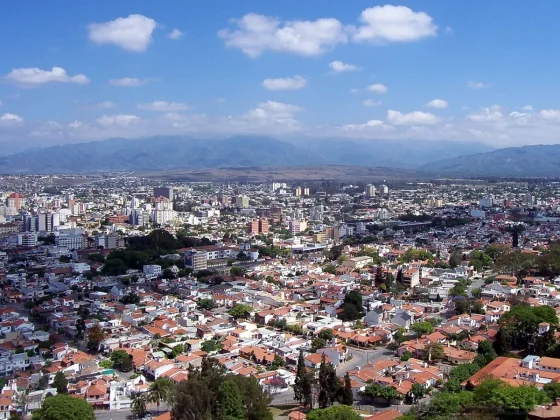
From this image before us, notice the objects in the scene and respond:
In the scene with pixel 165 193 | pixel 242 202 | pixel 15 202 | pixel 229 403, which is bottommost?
pixel 229 403

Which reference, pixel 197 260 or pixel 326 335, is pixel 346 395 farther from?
pixel 197 260

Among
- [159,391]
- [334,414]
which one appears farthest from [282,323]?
[334,414]

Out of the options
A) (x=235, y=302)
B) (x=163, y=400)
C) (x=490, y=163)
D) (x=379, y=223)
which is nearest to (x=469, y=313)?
(x=235, y=302)

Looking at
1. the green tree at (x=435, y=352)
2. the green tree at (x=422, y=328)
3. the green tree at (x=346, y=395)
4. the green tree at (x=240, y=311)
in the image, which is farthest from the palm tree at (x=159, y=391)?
the green tree at (x=422, y=328)

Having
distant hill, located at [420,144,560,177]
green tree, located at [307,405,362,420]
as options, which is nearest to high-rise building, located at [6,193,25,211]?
green tree, located at [307,405,362,420]

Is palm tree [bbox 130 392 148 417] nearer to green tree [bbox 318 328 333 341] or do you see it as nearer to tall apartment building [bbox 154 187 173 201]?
green tree [bbox 318 328 333 341]

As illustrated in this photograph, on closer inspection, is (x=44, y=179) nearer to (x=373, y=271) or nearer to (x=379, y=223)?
(x=379, y=223)
